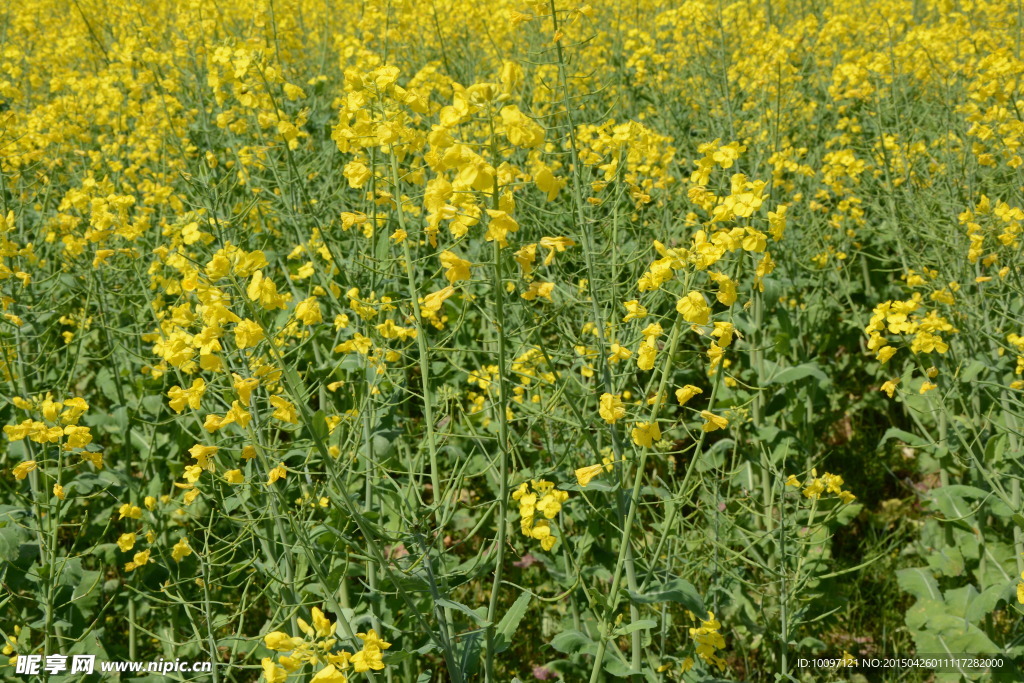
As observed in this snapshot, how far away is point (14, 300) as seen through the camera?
2910 mm

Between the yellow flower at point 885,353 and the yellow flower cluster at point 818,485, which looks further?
the yellow flower cluster at point 818,485

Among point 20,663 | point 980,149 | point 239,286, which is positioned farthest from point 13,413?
point 980,149

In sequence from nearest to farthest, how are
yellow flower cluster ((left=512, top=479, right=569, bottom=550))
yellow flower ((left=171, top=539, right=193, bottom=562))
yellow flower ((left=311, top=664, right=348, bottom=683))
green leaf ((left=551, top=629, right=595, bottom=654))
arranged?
yellow flower ((left=311, top=664, right=348, bottom=683))
yellow flower cluster ((left=512, top=479, right=569, bottom=550))
green leaf ((left=551, top=629, right=595, bottom=654))
yellow flower ((left=171, top=539, right=193, bottom=562))

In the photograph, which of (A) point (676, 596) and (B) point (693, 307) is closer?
(B) point (693, 307)

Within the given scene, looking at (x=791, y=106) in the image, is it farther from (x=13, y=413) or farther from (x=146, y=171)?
(x=13, y=413)

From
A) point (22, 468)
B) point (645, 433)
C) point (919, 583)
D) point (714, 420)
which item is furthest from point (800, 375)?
point (22, 468)

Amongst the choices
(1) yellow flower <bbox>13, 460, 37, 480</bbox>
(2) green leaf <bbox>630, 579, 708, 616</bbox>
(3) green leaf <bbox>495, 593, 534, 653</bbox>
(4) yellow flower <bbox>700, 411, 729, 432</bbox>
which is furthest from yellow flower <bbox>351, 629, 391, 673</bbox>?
(1) yellow flower <bbox>13, 460, 37, 480</bbox>

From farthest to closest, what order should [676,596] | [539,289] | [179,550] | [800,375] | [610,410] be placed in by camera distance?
[800,375], [179,550], [676,596], [610,410], [539,289]

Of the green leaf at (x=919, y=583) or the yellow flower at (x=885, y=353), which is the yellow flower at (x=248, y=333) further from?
the green leaf at (x=919, y=583)

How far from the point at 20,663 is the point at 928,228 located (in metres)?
3.32

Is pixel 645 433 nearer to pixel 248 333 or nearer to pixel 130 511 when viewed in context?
pixel 248 333

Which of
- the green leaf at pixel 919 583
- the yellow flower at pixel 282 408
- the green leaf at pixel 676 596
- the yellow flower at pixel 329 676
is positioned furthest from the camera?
the green leaf at pixel 919 583

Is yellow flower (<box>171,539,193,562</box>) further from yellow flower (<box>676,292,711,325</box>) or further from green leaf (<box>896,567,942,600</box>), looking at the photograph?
green leaf (<box>896,567,942,600</box>)

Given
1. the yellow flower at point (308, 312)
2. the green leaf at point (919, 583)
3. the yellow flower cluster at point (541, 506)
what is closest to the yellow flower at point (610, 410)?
the yellow flower cluster at point (541, 506)
